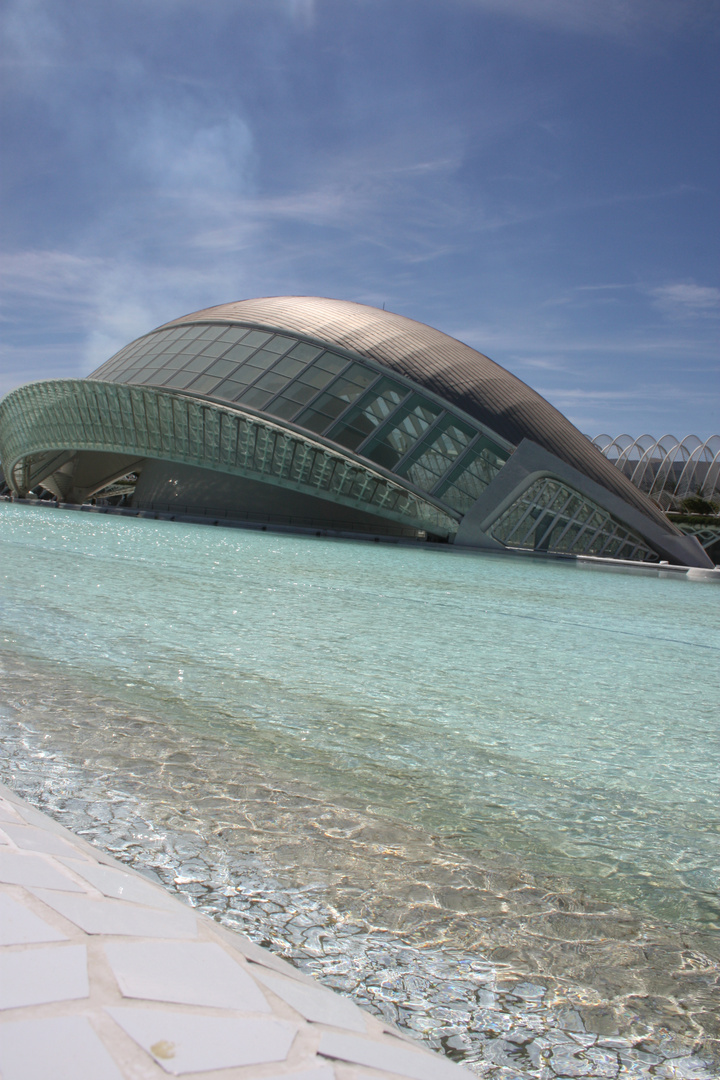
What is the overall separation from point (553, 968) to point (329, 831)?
1.04 m

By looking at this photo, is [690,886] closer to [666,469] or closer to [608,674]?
[608,674]

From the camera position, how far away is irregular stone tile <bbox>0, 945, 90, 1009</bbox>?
3.78 feet

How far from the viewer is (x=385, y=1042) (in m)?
1.29

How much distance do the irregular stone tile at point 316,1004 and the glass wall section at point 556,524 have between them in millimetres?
31685

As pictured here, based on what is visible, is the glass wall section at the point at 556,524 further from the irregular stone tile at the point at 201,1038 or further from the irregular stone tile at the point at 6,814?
the irregular stone tile at the point at 201,1038

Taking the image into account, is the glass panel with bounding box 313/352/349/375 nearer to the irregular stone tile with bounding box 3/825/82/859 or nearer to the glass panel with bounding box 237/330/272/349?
the glass panel with bounding box 237/330/272/349

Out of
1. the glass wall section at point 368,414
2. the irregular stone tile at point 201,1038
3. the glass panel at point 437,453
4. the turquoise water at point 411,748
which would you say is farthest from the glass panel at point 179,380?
the irregular stone tile at point 201,1038

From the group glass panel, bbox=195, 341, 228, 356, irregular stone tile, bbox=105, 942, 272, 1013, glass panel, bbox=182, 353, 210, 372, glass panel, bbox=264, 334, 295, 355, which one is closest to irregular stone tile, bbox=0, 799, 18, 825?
irregular stone tile, bbox=105, 942, 272, 1013

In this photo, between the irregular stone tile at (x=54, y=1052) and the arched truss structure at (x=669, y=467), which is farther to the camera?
the arched truss structure at (x=669, y=467)

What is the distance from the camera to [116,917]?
1516 mm

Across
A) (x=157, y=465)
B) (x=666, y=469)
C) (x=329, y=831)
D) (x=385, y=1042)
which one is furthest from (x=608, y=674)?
(x=666, y=469)

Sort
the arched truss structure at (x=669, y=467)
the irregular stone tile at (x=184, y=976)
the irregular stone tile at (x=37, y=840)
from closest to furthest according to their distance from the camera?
the irregular stone tile at (x=184, y=976) → the irregular stone tile at (x=37, y=840) → the arched truss structure at (x=669, y=467)

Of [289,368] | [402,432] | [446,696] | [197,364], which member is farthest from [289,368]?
[446,696]

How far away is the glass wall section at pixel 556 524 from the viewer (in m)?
33.2
